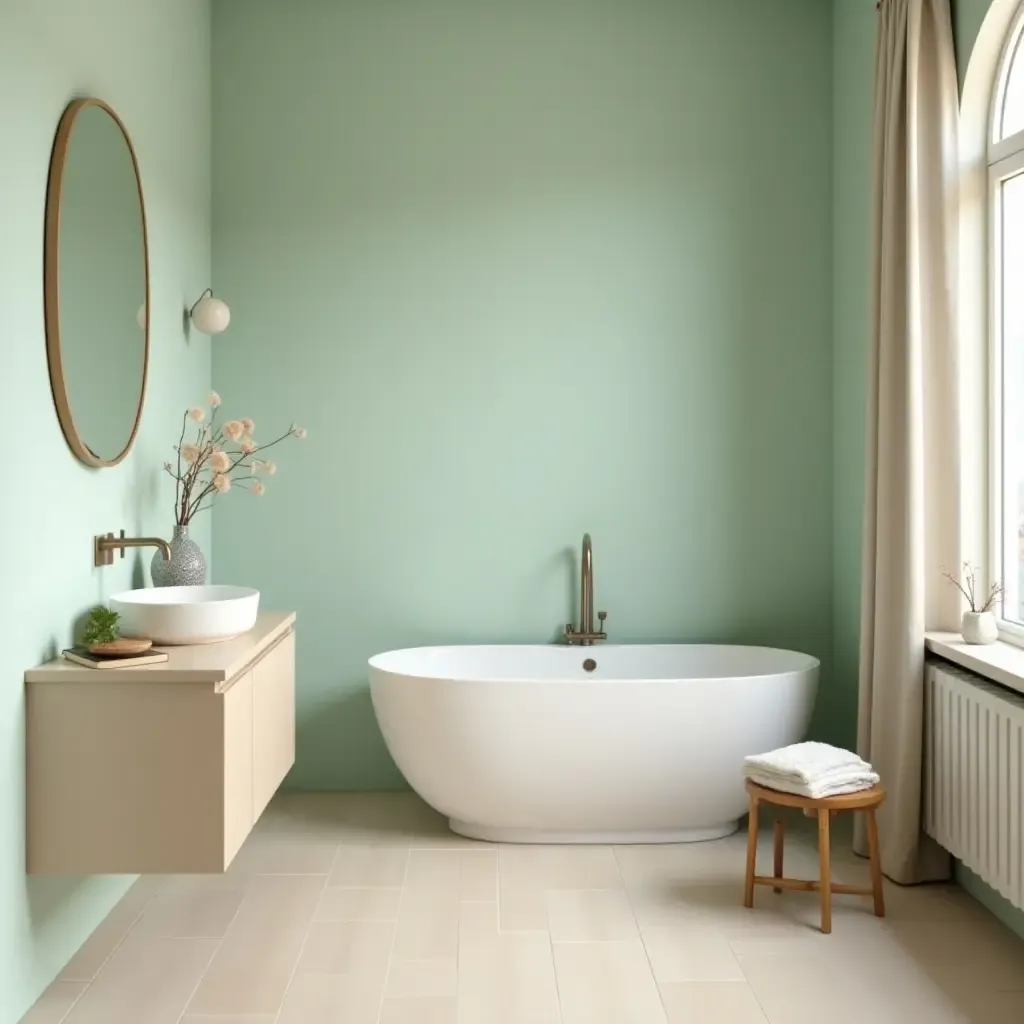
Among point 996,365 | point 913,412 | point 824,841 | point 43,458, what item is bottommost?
point 824,841

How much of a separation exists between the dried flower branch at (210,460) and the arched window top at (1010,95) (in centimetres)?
241

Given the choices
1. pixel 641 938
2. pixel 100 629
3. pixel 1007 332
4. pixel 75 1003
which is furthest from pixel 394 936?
pixel 1007 332

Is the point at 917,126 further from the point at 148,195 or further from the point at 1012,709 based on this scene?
the point at 148,195

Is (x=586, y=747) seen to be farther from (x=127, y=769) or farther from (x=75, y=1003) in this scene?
(x=75, y=1003)

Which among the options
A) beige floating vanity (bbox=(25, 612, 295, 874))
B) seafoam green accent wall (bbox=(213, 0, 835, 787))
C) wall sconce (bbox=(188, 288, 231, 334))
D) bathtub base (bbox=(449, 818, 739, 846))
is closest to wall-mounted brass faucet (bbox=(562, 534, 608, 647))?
seafoam green accent wall (bbox=(213, 0, 835, 787))

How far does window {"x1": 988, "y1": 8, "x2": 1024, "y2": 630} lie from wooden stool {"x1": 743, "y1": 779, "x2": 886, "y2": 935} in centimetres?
68

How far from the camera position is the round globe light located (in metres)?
3.99

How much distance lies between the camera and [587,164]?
14.5 feet

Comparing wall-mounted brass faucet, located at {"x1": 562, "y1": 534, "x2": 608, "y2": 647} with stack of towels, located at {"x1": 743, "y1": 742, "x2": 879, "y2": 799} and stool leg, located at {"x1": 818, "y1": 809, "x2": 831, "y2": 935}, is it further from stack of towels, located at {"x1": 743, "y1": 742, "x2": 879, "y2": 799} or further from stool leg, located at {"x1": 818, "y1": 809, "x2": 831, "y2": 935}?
stool leg, located at {"x1": 818, "y1": 809, "x2": 831, "y2": 935}

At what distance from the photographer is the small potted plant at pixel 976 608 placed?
10.7 feet

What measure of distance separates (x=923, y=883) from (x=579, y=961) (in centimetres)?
121

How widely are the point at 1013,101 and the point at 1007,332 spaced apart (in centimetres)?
67

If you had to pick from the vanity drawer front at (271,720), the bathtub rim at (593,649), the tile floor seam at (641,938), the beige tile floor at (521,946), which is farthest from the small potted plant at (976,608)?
the vanity drawer front at (271,720)

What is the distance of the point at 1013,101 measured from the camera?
11.0ft
